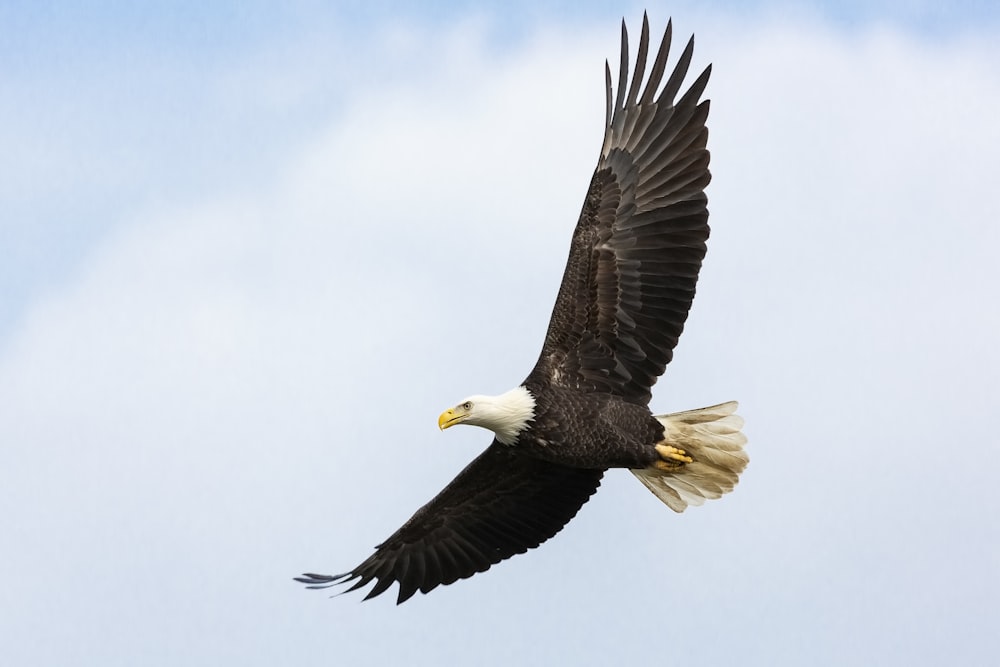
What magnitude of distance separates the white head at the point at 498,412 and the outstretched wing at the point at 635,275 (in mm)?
231

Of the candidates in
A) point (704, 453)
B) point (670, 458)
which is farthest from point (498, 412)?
point (704, 453)

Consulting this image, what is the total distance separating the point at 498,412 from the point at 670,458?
134 cm

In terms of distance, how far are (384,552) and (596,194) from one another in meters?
3.24

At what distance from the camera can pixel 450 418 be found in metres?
12.9

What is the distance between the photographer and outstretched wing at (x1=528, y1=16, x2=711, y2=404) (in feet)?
42.5

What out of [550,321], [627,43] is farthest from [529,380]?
[627,43]

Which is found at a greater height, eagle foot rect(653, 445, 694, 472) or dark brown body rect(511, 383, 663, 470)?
dark brown body rect(511, 383, 663, 470)

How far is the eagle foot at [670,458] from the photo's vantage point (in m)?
13.2

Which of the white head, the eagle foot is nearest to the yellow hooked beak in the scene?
the white head

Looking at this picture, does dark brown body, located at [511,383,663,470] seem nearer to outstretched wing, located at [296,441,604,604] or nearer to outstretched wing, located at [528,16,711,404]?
outstretched wing, located at [528,16,711,404]

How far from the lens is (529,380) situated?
13000 mm

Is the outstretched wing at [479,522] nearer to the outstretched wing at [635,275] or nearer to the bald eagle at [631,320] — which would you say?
the bald eagle at [631,320]

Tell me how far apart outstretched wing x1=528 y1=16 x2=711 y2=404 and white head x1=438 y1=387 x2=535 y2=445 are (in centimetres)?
23

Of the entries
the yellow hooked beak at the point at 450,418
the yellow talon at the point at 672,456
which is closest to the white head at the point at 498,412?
→ the yellow hooked beak at the point at 450,418
